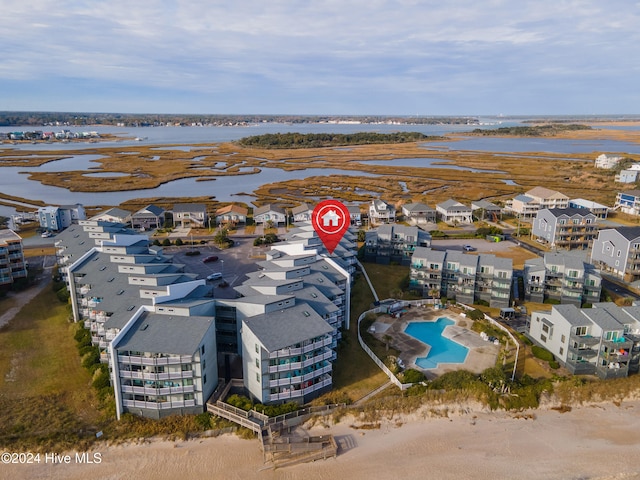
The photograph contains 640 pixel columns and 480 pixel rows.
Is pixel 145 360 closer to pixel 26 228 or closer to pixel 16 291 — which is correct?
pixel 16 291

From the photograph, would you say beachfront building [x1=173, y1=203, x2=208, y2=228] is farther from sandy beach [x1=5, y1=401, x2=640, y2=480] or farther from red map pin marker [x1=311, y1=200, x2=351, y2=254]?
sandy beach [x1=5, y1=401, x2=640, y2=480]

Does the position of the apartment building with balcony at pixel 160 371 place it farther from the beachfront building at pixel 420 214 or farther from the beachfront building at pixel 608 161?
the beachfront building at pixel 608 161

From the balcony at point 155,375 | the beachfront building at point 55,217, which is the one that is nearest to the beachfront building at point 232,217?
the beachfront building at point 55,217

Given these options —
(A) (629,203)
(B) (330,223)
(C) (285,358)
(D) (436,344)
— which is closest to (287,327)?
(C) (285,358)

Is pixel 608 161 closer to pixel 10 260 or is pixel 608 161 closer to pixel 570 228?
pixel 570 228

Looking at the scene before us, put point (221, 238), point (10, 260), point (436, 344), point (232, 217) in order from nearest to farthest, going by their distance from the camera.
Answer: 1. point (436, 344)
2. point (10, 260)
3. point (221, 238)
4. point (232, 217)

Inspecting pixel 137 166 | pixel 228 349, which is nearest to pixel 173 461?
pixel 228 349
